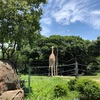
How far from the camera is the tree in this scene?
9.38 meters

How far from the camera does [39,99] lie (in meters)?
9.70

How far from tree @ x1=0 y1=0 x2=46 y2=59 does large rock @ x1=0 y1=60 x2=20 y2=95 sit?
1.89m

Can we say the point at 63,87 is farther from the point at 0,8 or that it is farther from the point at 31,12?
the point at 0,8

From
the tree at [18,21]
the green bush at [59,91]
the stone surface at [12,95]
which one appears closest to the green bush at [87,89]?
the green bush at [59,91]

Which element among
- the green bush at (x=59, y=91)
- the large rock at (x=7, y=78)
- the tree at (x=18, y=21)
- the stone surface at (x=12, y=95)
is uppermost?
the tree at (x=18, y=21)

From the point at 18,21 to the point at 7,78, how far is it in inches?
119

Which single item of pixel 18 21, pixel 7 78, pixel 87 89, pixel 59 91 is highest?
pixel 18 21

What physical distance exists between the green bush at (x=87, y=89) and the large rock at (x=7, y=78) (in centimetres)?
318

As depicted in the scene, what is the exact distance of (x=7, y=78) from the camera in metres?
7.68

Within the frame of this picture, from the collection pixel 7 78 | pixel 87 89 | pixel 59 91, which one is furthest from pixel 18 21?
pixel 87 89

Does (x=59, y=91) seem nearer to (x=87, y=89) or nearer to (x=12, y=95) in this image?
(x=87, y=89)

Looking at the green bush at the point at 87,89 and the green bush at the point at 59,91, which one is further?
the green bush at the point at 59,91

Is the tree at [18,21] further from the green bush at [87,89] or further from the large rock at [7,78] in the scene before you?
the green bush at [87,89]

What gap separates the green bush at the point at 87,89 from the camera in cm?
952
